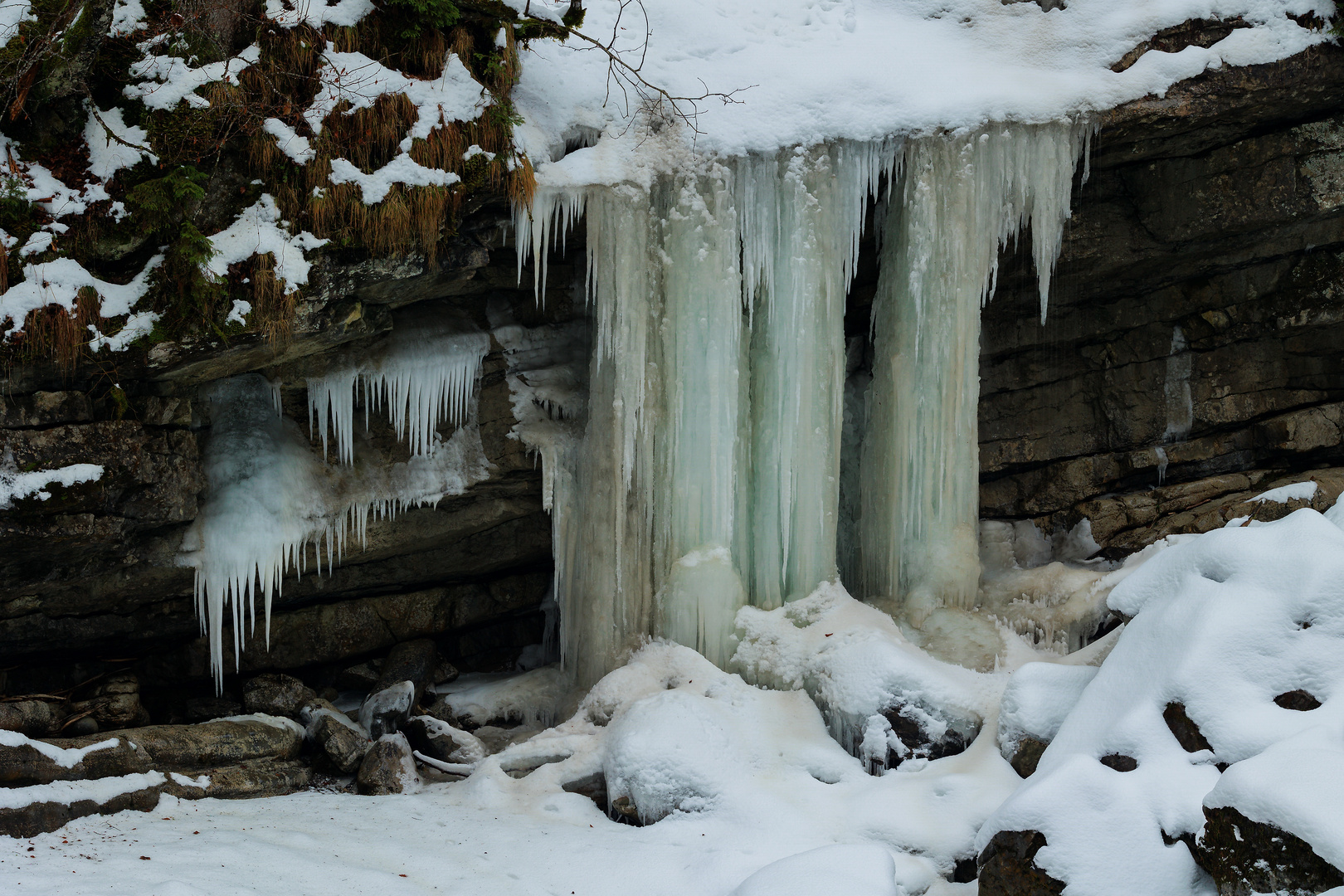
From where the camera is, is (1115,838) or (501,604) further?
(501,604)

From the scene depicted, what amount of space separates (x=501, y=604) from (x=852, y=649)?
13.4ft

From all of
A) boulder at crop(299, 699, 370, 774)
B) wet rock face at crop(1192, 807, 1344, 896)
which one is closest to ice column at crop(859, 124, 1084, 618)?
wet rock face at crop(1192, 807, 1344, 896)

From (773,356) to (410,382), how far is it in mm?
2884

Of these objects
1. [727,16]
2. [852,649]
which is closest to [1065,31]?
[727,16]

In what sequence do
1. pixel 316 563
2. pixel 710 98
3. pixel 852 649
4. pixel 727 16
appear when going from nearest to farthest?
pixel 852 649, pixel 710 98, pixel 727 16, pixel 316 563

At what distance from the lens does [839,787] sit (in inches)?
266

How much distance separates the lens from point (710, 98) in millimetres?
8188

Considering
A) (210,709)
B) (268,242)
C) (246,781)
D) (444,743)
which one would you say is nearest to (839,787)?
(444,743)

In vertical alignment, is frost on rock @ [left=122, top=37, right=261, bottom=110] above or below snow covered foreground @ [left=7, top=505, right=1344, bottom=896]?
above

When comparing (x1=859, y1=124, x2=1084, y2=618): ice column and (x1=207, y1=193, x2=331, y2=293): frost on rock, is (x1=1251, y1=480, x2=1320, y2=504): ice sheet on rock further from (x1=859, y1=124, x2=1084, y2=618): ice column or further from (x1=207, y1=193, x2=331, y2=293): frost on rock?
(x1=207, y1=193, x2=331, y2=293): frost on rock

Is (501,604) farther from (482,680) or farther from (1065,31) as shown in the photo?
(1065,31)

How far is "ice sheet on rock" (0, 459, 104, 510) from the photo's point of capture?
6.80m

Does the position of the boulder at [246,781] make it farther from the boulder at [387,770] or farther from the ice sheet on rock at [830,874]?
the ice sheet on rock at [830,874]

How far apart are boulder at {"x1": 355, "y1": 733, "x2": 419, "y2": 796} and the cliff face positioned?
6.17ft
